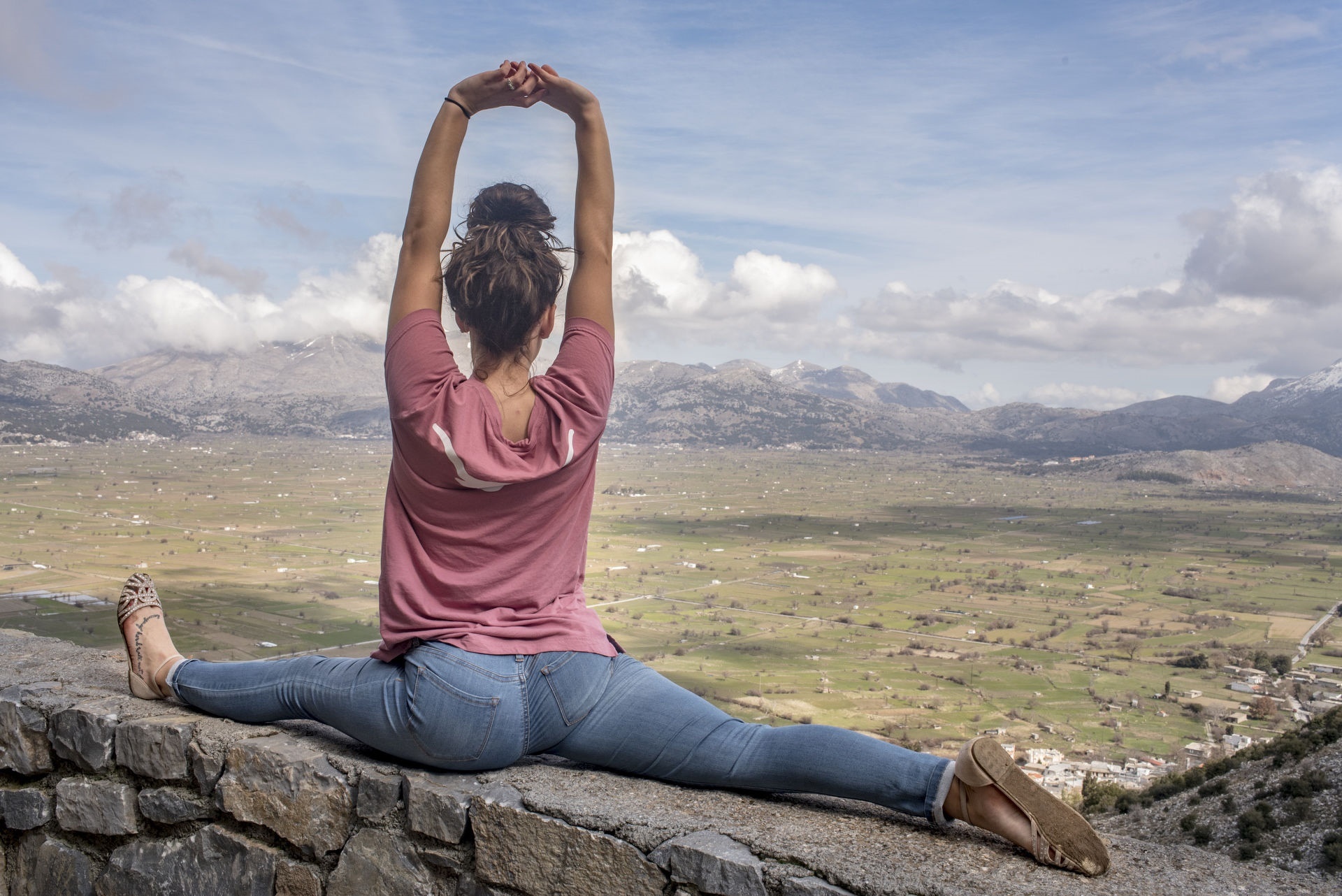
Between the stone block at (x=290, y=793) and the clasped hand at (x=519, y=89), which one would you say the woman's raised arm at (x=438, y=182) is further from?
the stone block at (x=290, y=793)

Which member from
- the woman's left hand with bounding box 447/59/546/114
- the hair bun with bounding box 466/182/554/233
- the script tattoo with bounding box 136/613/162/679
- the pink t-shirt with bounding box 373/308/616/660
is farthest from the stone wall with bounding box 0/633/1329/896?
the woman's left hand with bounding box 447/59/546/114

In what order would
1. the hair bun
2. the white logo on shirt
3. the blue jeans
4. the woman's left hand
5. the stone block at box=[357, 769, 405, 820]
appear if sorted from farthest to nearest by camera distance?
the woman's left hand → the hair bun → the stone block at box=[357, 769, 405, 820] → the white logo on shirt → the blue jeans

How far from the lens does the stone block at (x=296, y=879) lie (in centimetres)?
244

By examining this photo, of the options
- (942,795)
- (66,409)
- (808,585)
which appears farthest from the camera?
(66,409)

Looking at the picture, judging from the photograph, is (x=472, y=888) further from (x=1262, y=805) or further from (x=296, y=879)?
(x=1262, y=805)

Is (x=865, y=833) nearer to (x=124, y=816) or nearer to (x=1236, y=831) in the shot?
(x=124, y=816)

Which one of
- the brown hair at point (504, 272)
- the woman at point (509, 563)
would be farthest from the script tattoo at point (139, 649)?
the brown hair at point (504, 272)

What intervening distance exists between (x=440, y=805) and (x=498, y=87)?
1.90 meters

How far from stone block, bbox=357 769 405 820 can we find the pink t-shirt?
309 millimetres

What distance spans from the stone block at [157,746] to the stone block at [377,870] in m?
0.63

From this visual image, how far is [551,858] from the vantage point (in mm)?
2154

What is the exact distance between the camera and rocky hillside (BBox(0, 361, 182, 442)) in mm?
91188

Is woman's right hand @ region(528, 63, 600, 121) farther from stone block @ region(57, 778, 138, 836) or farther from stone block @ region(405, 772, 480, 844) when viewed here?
stone block @ region(57, 778, 138, 836)

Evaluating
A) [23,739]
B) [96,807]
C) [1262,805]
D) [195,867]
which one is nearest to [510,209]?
[195,867]
